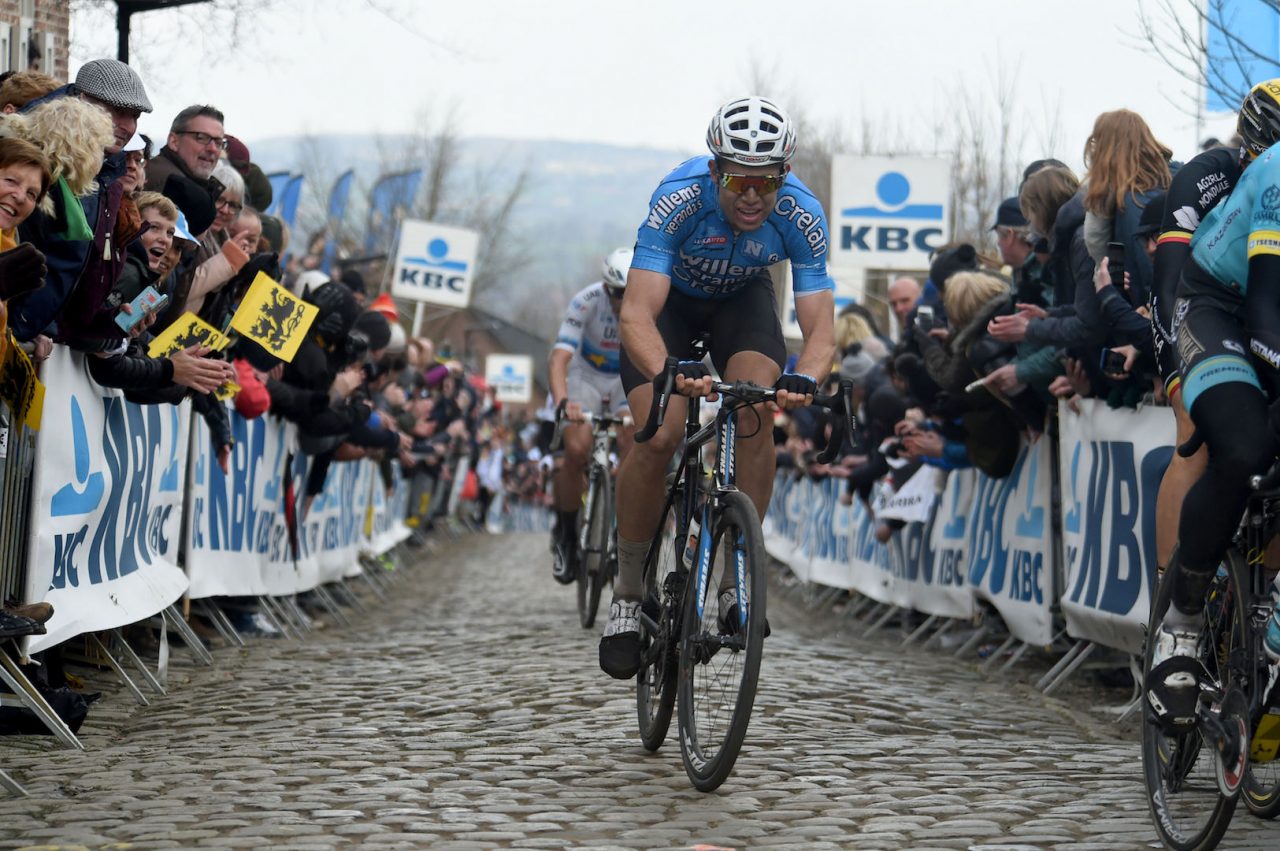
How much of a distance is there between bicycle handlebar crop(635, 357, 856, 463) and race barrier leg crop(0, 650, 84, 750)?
225cm

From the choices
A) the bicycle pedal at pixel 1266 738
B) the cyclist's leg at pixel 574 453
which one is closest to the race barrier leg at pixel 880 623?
the cyclist's leg at pixel 574 453

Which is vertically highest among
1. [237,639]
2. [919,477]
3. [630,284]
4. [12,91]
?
[12,91]

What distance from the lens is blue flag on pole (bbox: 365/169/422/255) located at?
143 ft

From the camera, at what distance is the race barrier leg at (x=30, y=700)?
600 cm

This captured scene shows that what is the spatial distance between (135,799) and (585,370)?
6.89 meters

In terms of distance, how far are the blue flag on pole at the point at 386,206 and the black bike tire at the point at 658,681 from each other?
34.1m

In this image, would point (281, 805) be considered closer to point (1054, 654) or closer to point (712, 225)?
point (712, 225)

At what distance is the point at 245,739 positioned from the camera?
6641mm

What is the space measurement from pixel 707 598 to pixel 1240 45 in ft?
21.1

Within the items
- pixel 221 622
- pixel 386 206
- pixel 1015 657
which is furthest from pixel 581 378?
pixel 386 206

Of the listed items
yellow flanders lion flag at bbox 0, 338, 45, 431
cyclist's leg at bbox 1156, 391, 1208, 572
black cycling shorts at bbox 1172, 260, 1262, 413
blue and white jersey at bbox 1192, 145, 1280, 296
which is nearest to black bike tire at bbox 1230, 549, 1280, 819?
black cycling shorts at bbox 1172, 260, 1262, 413

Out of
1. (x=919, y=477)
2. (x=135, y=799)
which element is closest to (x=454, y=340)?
(x=919, y=477)

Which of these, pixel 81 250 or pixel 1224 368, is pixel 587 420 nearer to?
pixel 81 250

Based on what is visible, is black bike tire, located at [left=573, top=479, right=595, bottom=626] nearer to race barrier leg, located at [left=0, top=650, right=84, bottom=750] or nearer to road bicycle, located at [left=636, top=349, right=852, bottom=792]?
road bicycle, located at [left=636, top=349, right=852, bottom=792]
